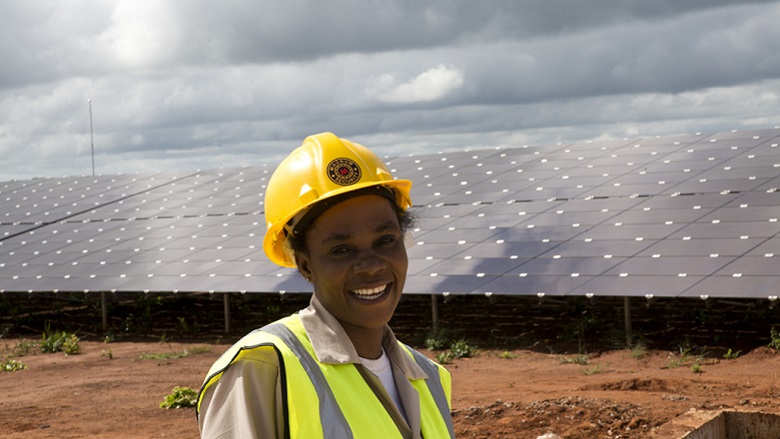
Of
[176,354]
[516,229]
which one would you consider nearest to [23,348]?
[176,354]

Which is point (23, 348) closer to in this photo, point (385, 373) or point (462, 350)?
point (462, 350)

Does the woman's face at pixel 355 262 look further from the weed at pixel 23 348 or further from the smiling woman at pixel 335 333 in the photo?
the weed at pixel 23 348

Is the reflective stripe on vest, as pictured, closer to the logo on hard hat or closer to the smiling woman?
the smiling woman

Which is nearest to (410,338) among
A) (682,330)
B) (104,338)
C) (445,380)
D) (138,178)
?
(682,330)

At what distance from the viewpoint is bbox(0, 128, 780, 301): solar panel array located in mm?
14172

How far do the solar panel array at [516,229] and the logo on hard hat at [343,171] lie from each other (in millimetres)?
8933

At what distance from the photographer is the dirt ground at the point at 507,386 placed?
845 cm

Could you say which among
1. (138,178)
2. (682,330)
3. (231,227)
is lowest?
(682,330)

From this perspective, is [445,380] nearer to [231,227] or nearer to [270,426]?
[270,426]

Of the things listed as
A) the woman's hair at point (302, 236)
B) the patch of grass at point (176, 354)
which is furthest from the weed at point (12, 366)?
the woman's hair at point (302, 236)

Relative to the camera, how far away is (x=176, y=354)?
1534cm

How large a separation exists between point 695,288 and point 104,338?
33.8 ft

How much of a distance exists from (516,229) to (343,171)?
14.2 meters

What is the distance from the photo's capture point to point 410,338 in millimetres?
15664
